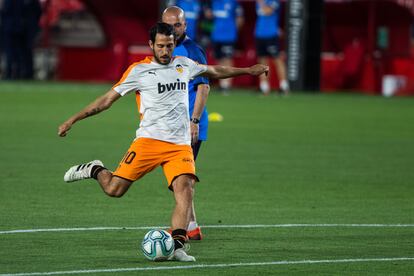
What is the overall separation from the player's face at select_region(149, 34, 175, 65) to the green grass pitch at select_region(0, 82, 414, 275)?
5.13 ft

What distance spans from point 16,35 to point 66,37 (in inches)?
192

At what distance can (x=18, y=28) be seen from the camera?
35656mm

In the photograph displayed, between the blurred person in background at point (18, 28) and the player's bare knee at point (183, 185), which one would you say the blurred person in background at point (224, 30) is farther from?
the player's bare knee at point (183, 185)

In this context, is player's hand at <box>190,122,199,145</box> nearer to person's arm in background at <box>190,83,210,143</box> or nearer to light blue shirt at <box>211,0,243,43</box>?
person's arm in background at <box>190,83,210,143</box>

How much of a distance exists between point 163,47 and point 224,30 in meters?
22.3

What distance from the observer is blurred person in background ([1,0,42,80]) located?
35.7m

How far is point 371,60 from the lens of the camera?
33062mm

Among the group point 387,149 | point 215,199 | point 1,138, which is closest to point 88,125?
point 1,138

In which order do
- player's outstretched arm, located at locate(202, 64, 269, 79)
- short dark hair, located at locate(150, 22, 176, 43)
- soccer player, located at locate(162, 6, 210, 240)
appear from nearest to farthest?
short dark hair, located at locate(150, 22, 176, 43) → player's outstretched arm, located at locate(202, 64, 269, 79) → soccer player, located at locate(162, 6, 210, 240)

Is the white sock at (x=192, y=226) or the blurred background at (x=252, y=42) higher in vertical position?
the white sock at (x=192, y=226)

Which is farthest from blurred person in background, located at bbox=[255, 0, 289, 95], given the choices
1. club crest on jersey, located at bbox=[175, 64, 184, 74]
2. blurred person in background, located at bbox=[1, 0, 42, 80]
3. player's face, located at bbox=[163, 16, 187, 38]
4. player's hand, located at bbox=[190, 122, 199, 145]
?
club crest on jersey, located at bbox=[175, 64, 184, 74]

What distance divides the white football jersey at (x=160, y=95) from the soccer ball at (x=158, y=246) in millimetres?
A: 918

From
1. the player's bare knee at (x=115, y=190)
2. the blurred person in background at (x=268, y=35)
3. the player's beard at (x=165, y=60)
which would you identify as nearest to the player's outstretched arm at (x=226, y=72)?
the player's beard at (x=165, y=60)

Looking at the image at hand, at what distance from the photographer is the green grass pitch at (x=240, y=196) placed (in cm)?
963
